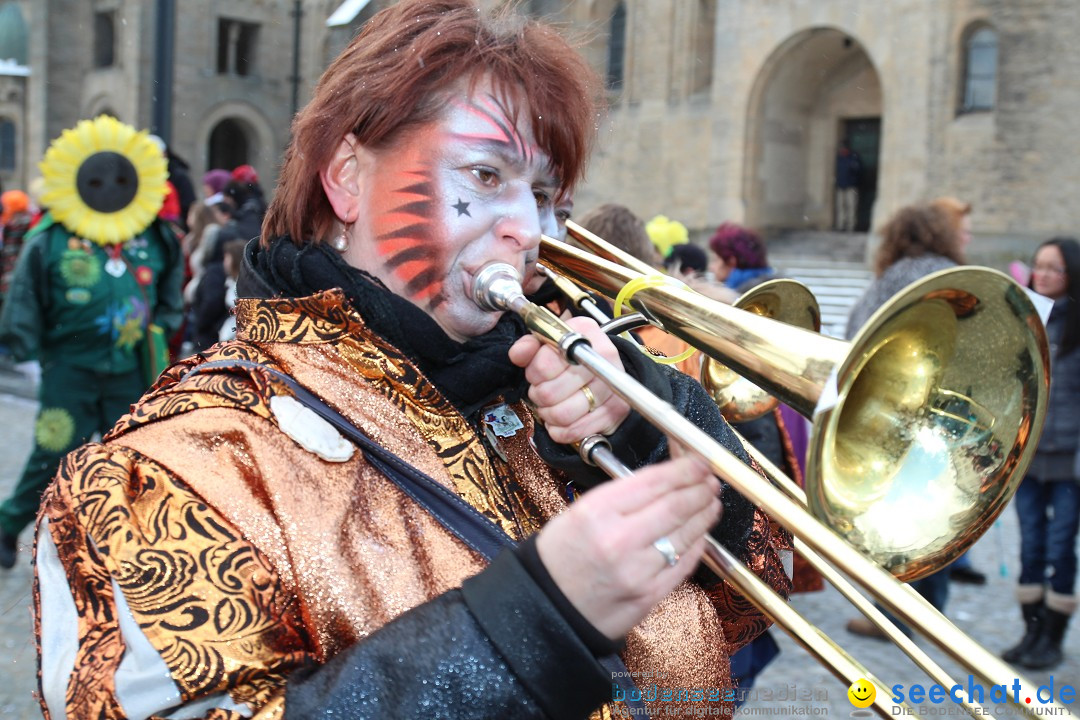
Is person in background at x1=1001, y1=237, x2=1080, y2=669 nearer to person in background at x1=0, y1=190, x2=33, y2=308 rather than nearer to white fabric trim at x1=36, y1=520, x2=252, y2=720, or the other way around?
white fabric trim at x1=36, y1=520, x2=252, y2=720

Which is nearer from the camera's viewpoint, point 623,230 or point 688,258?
point 623,230

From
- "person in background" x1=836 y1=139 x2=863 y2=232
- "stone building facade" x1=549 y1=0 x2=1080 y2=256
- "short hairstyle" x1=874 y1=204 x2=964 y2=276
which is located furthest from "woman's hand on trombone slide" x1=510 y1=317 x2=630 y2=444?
"person in background" x1=836 y1=139 x2=863 y2=232

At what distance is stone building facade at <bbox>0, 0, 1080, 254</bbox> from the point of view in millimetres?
16906

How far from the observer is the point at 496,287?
65.6 inches

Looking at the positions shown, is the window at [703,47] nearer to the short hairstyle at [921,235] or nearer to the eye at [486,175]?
the short hairstyle at [921,235]

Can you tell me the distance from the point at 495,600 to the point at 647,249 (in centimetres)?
333

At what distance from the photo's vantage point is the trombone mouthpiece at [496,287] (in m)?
1.65

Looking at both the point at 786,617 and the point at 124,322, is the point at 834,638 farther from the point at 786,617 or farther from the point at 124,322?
the point at 124,322

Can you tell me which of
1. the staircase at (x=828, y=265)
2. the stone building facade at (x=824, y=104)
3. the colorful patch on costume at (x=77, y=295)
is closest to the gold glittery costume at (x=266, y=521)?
the colorful patch on costume at (x=77, y=295)

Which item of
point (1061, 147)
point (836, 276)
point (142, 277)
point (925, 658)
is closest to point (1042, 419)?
point (925, 658)

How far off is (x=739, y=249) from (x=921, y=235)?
116cm

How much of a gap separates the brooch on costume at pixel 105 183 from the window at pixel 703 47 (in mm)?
17457

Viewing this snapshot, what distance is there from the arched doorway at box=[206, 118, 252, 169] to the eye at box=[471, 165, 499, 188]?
33540 mm

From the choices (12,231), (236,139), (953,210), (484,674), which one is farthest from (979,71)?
(236,139)
